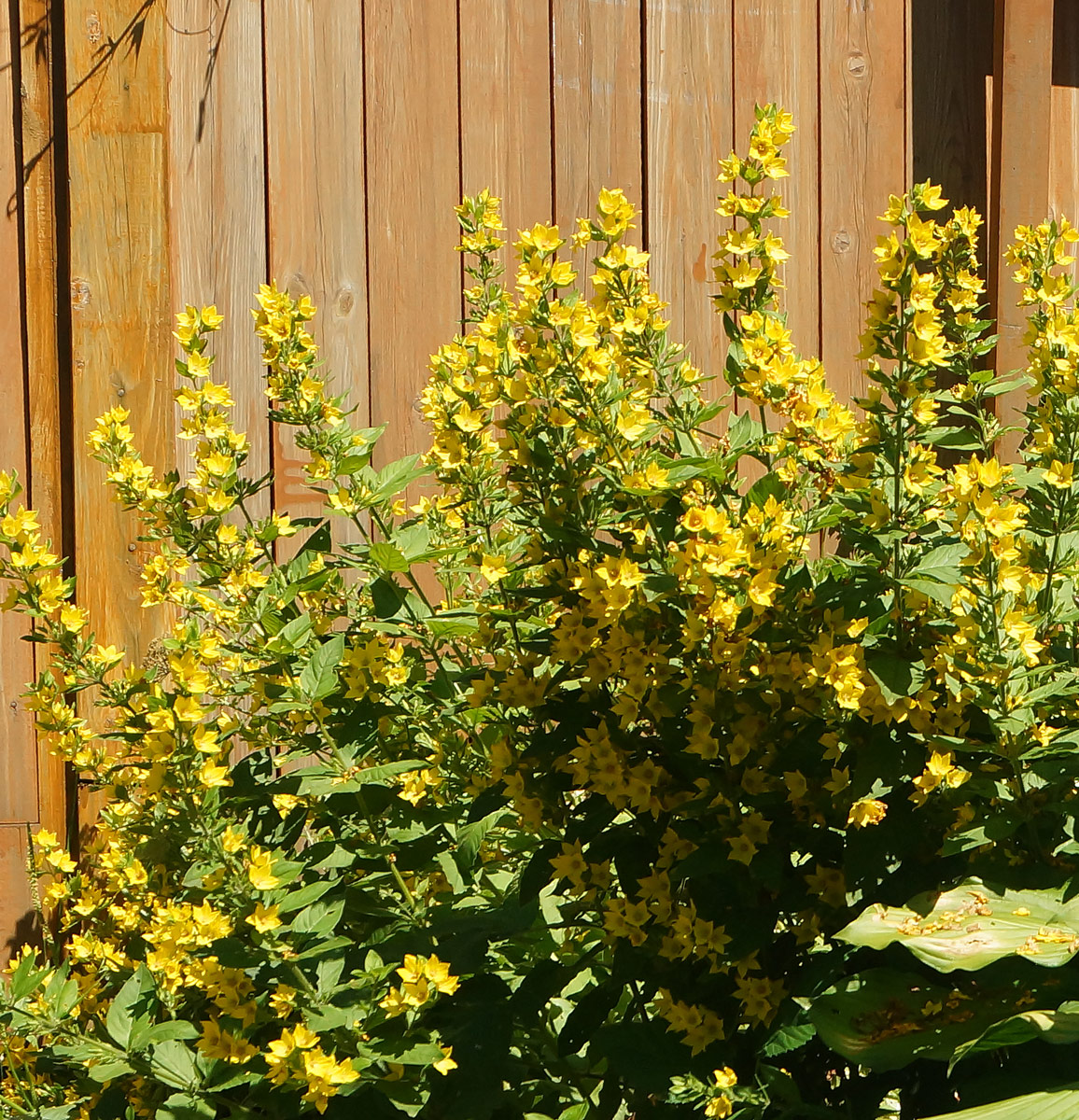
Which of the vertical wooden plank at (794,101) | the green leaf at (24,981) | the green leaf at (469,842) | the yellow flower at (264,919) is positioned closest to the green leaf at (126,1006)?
the green leaf at (24,981)

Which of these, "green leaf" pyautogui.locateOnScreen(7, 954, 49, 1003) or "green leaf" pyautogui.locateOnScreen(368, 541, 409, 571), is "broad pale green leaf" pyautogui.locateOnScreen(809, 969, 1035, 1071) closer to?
"green leaf" pyautogui.locateOnScreen(368, 541, 409, 571)

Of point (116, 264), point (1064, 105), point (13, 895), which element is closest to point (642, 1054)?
point (13, 895)

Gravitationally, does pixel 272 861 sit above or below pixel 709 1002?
above

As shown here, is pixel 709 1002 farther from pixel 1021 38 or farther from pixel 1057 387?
pixel 1021 38

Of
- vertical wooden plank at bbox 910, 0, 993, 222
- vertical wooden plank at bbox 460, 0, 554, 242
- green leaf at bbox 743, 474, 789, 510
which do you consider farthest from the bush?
vertical wooden plank at bbox 910, 0, 993, 222

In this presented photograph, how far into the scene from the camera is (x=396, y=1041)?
62.4 inches

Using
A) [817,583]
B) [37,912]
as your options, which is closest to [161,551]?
[37,912]

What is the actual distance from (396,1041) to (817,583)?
2.60 ft

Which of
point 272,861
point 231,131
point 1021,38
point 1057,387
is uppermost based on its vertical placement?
point 1021,38

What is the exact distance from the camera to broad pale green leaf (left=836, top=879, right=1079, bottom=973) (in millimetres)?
1354

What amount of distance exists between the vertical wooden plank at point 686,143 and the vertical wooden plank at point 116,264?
44.1 inches

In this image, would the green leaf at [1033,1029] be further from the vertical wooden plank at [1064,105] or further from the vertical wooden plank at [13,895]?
the vertical wooden plank at [1064,105]

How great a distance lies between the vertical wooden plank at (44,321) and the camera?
2.69 meters

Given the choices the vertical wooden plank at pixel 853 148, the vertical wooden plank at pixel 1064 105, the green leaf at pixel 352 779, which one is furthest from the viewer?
the vertical wooden plank at pixel 1064 105
